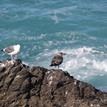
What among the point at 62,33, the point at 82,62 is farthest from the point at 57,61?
the point at 62,33

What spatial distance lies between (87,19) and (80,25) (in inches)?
90.4

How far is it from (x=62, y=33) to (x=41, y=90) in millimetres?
30367

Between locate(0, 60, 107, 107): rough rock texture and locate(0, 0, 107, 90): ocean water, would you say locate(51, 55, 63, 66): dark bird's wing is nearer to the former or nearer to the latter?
locate(0, 60, 107, 107): rough rock texture

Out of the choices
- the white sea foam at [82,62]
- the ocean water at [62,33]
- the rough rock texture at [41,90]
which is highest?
A: the rough rock texture at [41,90]

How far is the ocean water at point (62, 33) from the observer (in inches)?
1516

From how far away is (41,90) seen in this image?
17.3 metres

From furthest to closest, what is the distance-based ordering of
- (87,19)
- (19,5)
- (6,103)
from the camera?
1. (19,5)
2. (87,19)
3. (6,103)

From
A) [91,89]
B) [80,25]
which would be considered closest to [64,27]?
[80,25]

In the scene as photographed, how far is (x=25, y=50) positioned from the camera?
42.6m

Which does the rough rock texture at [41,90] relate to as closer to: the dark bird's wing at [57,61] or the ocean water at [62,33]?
the dark bird's wing at [57,61]

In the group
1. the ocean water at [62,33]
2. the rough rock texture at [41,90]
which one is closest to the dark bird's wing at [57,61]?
the rough rock texture at [41,90]

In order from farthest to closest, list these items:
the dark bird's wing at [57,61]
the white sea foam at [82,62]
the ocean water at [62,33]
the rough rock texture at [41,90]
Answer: the ocean water at [62,33]
the white sea foam at [82,62]
the dark bird's wing at [57,61]
the rough rock texture at [41,90]

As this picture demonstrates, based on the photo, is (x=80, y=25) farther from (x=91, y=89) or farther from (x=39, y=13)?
(x=91, y=89)

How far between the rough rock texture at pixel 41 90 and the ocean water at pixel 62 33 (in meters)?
15.7
